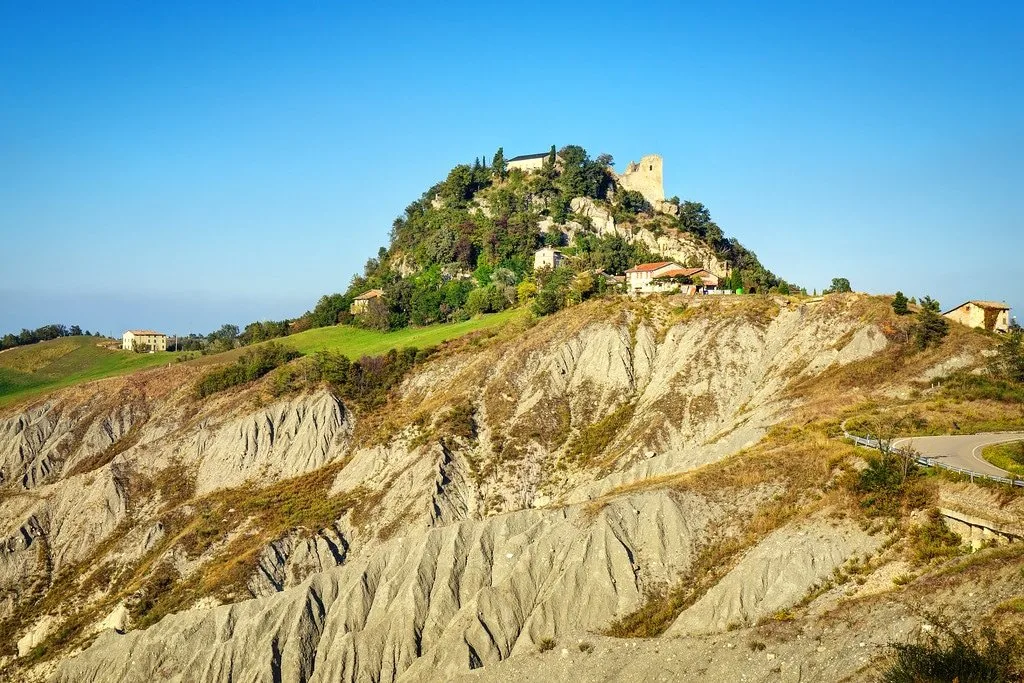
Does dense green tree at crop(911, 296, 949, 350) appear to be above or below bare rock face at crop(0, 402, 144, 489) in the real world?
above

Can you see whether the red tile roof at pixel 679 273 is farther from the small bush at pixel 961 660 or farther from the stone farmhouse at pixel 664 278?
the small bush at pixel 961 660

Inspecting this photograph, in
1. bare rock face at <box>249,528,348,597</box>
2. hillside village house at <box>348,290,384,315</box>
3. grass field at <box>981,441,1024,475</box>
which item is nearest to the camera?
grass field at <box>981,441,1024,475</box>

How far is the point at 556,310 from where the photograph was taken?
268 feet

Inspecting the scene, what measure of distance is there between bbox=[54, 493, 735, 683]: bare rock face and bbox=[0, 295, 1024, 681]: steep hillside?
0.12m

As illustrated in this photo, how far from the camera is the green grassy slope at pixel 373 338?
282 ft

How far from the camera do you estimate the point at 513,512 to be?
4822 cm

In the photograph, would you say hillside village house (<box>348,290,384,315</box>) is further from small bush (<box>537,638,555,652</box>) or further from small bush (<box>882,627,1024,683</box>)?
small bush (<box>882,627,1024,683</box>)

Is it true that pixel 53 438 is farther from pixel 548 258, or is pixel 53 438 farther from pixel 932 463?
pixel 932 463

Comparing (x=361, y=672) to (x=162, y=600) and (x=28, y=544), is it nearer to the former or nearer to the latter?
(x=162, y=600)

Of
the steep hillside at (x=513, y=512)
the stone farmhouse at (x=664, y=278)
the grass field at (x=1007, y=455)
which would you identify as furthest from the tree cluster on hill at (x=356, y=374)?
the grass field at (x=1007, y=455)

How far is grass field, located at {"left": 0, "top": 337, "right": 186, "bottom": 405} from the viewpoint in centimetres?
9338

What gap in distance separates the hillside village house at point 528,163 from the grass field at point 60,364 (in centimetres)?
4566

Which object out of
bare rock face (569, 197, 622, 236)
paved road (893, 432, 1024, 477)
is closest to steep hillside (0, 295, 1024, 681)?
paved road (893, 432, 1024, 477)

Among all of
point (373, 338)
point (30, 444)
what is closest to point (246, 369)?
point (373, 338)
